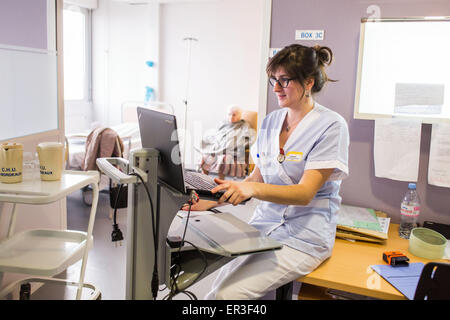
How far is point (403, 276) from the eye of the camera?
1.34 meters

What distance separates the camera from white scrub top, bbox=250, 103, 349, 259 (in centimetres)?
139

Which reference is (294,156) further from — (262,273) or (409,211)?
(409,211)

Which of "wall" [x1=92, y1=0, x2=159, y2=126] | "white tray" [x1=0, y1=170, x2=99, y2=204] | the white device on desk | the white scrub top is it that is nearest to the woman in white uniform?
the white scrub top

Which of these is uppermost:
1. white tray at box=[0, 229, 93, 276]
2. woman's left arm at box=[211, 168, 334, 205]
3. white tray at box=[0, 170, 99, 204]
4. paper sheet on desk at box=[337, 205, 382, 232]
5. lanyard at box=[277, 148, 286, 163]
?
lanyard at box=[277, 148, 286, 163]

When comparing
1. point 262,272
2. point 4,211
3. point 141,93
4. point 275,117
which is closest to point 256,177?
point 275,117

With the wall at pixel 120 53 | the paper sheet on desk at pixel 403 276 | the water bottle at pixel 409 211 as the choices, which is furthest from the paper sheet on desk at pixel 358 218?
the wall at pixel 120 53

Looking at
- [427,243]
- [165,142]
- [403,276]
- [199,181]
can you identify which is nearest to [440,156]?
[427,243]

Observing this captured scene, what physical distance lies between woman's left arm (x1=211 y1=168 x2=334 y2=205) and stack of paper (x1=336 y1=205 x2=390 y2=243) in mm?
389

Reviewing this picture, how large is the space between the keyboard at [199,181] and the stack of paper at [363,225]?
2.26 ft

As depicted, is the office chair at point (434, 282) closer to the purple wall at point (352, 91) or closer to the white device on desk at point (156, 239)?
the white device on desk at point (156, 239)

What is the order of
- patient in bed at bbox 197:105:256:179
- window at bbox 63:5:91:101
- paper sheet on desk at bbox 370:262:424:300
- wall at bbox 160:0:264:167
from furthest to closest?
window at bbox 63:5:91:101
wall at bbox 160:0:264:167
patient in bed at bbox 197:105:256:179
paper sheet on desk at bbox 370:262:424:300

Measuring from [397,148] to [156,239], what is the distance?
114cm

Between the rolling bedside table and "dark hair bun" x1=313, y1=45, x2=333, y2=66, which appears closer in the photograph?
the rolling bedside table

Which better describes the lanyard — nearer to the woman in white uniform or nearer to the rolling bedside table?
the woman in white uniform
